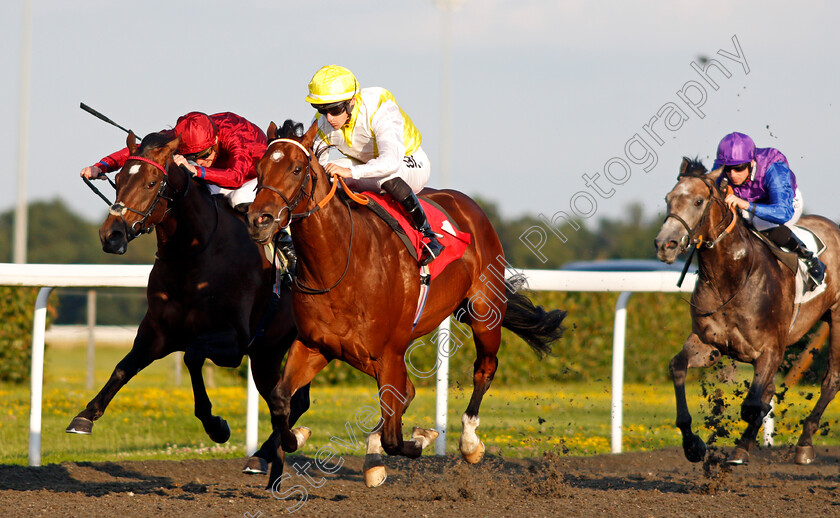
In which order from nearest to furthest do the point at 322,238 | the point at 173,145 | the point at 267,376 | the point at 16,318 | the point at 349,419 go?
the point at 322,238, the point at 173,145, the point at 267,376, the point at 349,419, the point at 16,318

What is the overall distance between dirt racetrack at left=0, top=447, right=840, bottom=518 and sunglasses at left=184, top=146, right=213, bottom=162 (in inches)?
65.9

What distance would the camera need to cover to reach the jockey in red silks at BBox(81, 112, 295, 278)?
4738 millimetres

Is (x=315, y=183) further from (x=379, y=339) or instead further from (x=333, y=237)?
(x=379, y=339)

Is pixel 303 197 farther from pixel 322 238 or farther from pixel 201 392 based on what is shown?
pixel 201 392

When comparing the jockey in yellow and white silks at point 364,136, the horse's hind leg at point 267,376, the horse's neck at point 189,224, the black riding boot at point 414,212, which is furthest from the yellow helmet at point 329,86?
the horse's hind leg at point 267,376

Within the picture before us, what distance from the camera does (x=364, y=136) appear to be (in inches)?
179

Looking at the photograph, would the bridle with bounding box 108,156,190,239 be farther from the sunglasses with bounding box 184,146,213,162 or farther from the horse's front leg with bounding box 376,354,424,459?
the horse's front leg with bounding box 376,354,424,459

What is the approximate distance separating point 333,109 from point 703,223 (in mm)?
1953

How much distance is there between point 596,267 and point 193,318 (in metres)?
9.57

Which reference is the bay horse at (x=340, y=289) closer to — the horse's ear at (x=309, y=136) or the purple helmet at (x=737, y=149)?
the horse's ear at (x=309, y=136)

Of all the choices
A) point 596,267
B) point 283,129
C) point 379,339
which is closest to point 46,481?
point 379,339

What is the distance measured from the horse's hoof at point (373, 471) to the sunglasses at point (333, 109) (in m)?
1.56

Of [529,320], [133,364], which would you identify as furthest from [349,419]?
[133,364]

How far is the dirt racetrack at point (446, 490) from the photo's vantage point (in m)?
→ 4.17
